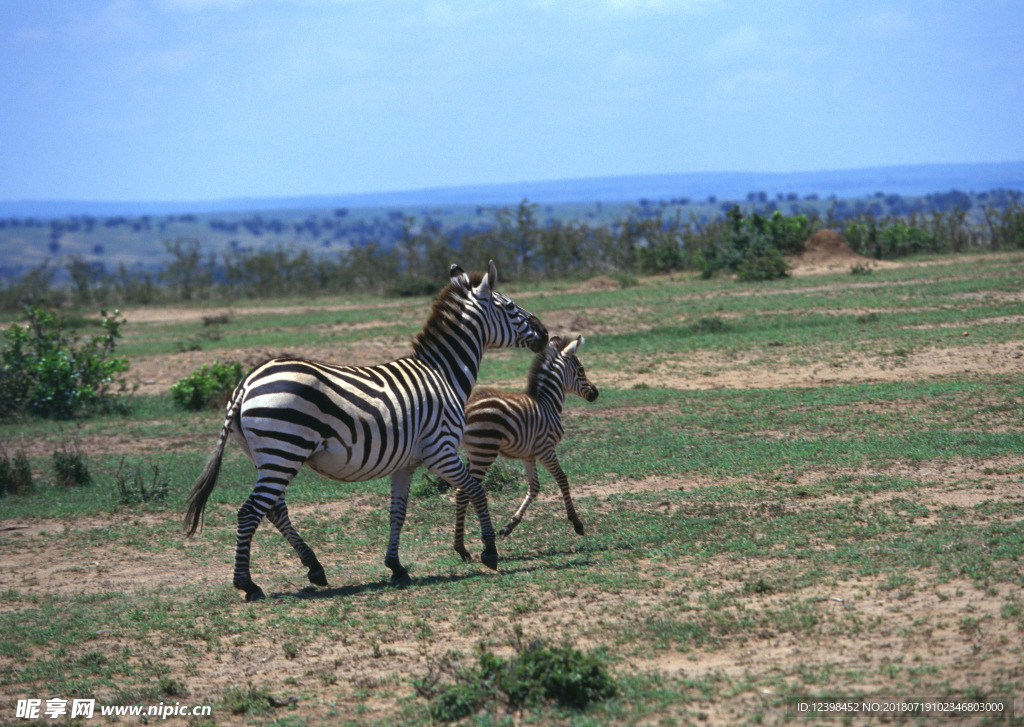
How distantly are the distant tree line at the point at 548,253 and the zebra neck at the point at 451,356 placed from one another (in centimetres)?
2248

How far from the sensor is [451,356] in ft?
29.2

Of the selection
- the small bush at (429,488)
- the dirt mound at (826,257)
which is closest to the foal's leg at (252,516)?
the small bush at (429,488)

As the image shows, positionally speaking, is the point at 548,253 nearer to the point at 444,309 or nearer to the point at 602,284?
the point at 602,284

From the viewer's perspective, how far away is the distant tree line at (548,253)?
1270 inches

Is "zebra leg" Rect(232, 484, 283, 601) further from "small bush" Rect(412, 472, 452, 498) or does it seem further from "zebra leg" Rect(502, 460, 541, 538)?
"small bush" Rect(412, 472, 452, 498)

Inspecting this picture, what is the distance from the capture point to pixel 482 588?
7.59 m

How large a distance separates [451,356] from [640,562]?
7.90 feet

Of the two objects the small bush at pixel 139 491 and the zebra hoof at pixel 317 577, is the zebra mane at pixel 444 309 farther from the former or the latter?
the small bush at pixel 139 491

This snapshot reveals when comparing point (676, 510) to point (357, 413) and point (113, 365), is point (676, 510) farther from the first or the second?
point (113, 365)

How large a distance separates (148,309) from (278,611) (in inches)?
1180

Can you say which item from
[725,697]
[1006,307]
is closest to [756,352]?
[1006,307]

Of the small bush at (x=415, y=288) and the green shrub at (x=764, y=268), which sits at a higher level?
the green shrub at (x=764, y=268)

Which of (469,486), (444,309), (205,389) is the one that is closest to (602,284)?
(205,389)

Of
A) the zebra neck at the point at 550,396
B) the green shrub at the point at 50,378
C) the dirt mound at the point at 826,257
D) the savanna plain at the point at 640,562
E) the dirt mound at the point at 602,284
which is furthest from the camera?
the dirt mound at the point at 602,284
